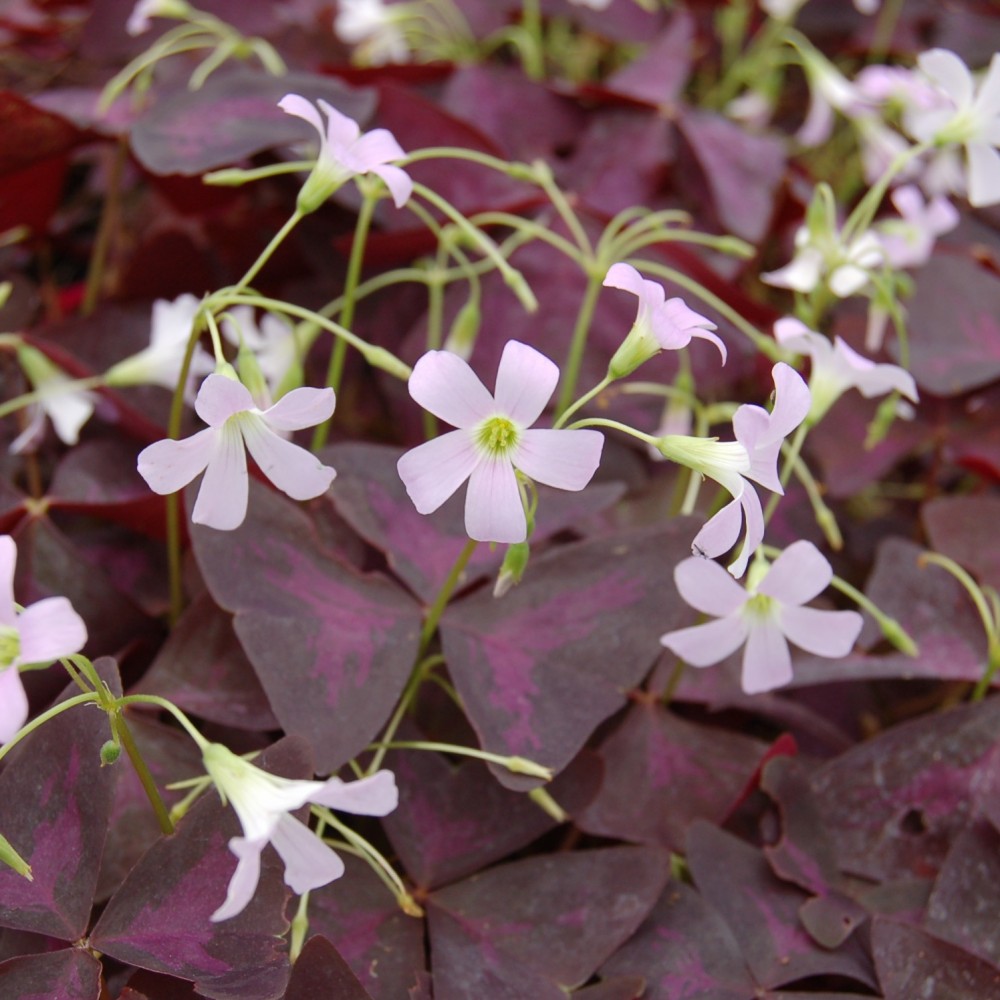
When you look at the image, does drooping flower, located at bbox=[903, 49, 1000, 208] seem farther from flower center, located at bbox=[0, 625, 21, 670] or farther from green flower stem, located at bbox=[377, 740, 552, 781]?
flower center, located at bbox=[0, 625, 21, 670]

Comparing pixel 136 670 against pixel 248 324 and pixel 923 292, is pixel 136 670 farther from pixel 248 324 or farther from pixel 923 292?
pixel 923 292

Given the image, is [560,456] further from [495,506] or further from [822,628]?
[822,628]

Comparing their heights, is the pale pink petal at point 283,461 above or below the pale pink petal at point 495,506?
below

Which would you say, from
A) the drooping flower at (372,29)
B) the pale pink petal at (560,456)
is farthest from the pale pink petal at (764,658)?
the drooping flower at (372,29)

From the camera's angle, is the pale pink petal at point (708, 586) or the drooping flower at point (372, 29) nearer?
the pale pink petal at point (708, 586)

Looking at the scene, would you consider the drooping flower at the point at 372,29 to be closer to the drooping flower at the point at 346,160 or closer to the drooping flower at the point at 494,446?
the drooping flower at the point at 346,160

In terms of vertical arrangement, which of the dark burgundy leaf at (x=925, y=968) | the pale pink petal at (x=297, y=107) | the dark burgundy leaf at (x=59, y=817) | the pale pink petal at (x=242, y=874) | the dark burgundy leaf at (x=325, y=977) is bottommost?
the dark burgundy leaf at (x=925, y=968)

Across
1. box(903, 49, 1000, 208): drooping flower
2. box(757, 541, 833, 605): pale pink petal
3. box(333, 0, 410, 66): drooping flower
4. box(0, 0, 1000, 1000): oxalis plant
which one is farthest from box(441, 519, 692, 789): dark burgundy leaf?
box(333, 0, 410, 66): drooping flower
